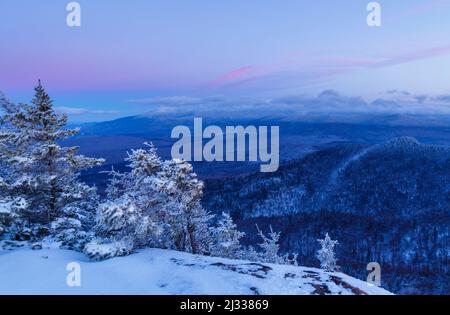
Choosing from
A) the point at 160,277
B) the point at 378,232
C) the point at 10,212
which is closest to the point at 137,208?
the point at 160,277

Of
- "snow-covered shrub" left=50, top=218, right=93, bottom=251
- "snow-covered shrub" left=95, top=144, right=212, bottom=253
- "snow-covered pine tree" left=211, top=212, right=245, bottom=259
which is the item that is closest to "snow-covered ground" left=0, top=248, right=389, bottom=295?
"snow-covered shrub" left=50, top=218, right=93, bottom=251

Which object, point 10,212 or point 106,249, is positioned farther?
point 106,249

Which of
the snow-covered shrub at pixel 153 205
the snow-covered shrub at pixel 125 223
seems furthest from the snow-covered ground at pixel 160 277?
the snow-covered shrub at pixel 153 205

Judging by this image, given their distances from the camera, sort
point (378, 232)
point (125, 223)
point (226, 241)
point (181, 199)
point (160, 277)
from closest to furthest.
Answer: point (160, 277), point (125, 223), point (181, 199), point (226, 241), point (378, 232)

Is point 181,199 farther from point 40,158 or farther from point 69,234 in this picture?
point 40,158

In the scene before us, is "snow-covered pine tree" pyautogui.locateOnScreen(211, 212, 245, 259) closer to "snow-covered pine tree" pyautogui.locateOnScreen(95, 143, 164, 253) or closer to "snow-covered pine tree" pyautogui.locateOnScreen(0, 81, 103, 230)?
"snow-covered pine tree" pyautogui.locateOnScreen(95, 143, 164, 253)

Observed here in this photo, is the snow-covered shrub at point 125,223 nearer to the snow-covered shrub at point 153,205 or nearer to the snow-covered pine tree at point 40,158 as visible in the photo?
the snow-covered shrub at point 153,205
